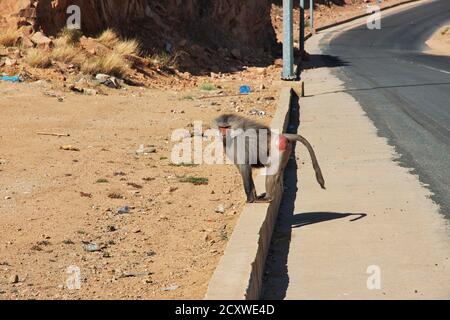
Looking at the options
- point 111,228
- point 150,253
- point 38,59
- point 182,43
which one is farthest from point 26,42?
point 150,253

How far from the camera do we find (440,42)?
57.6 meters

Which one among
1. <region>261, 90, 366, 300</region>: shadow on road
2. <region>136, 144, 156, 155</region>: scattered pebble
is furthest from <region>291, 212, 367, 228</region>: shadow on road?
<region>136, 144, 156, 155</region>: scattered pebble

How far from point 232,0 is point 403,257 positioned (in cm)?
3149

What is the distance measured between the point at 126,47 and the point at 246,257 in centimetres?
1912

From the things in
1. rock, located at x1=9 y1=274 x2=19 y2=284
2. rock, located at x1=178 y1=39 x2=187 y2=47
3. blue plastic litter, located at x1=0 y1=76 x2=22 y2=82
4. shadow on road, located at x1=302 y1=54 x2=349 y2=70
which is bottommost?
shadow on road, located at x1=302 y1=54 x2=349 y2=70

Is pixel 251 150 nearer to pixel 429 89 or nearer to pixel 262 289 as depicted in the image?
pixel 262 289

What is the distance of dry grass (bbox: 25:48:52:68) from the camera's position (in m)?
21.8

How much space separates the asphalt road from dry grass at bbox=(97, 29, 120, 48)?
7013mm

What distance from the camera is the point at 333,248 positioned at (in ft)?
28.6

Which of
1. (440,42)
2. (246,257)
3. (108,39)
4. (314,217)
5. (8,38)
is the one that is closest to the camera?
(246,257)

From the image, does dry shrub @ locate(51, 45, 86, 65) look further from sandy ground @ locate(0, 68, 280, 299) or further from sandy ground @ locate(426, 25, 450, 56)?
sandy ground @ locate(426, 25, 450, 56)

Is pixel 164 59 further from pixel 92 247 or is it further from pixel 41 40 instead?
pixel 92 247

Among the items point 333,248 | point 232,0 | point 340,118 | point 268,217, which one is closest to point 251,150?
point 268,217

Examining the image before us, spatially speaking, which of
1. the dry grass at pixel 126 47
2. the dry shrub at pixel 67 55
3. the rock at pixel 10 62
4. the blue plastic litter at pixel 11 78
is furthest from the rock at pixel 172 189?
the dry grass at pixel 126 47
